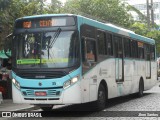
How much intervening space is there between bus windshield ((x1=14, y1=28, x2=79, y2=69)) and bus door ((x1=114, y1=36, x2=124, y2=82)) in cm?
410

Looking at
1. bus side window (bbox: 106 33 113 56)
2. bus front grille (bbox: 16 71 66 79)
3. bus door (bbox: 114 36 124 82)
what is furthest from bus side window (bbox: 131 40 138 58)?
bus front grille (bbox: 16 71 66 79)

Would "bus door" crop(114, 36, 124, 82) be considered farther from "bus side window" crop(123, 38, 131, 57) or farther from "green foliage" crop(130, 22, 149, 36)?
"green foliage" crop(130, 22, 149, 36)

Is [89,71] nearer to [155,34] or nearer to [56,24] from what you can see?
[56,24]

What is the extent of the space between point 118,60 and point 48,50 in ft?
15.5

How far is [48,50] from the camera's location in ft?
39.2

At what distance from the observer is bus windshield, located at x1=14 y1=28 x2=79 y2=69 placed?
38.7ft

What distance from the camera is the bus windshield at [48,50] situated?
11.8 meters

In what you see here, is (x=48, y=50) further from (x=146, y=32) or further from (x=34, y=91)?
(x=146, y=32)

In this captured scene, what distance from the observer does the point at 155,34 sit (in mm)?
46156

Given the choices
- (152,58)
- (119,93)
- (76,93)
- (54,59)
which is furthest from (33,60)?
(152,58)

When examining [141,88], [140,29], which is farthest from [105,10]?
[141,88]

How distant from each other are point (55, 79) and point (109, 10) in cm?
3158

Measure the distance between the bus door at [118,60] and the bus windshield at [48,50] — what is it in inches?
161

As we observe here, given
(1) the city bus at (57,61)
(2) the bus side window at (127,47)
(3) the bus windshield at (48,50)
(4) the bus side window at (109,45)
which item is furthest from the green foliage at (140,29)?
(3) the bus windshield at (48,50)
